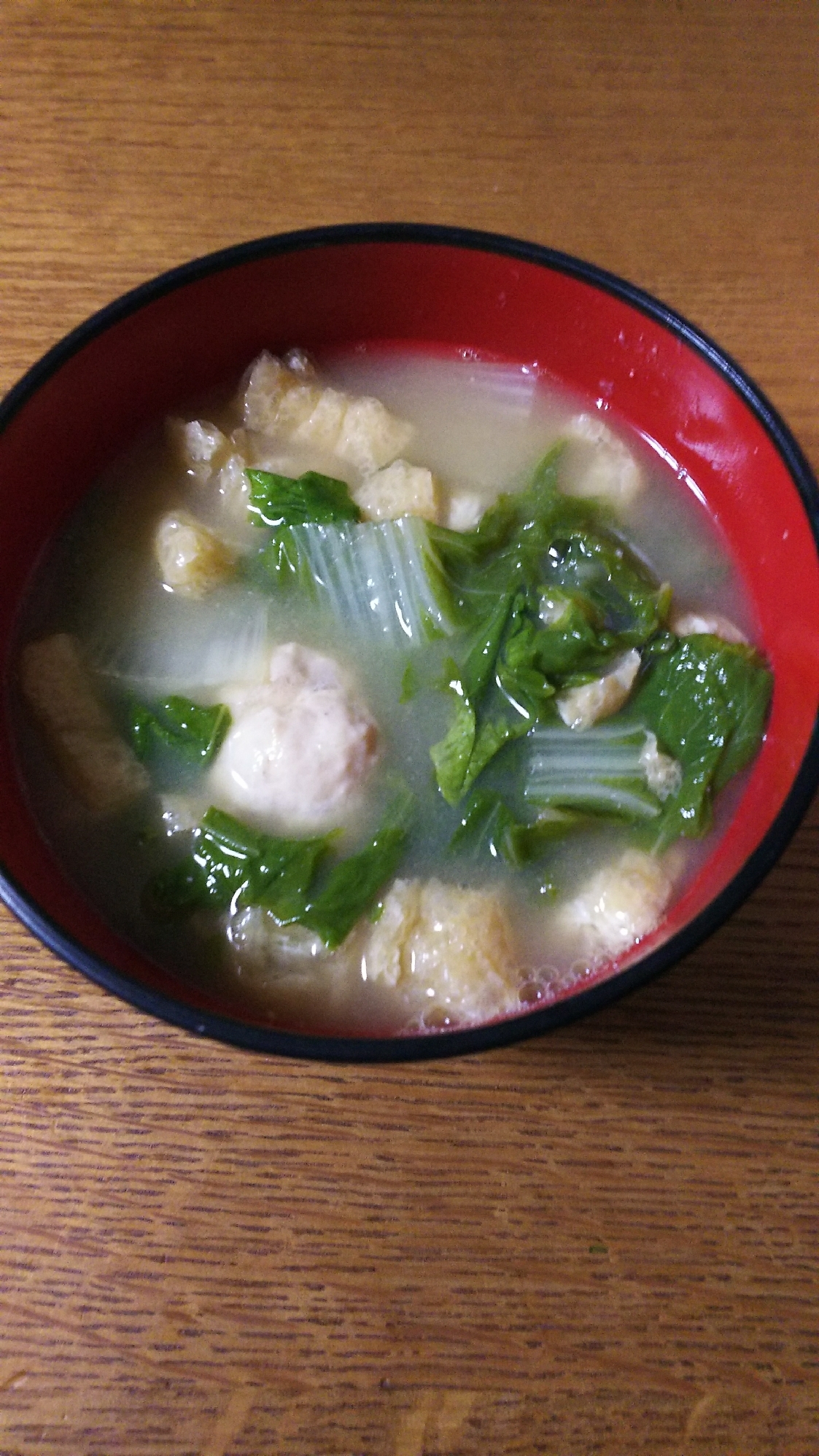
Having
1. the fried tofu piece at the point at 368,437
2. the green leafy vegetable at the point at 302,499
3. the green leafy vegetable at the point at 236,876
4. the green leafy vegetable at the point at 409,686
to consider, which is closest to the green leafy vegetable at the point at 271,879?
the green leafy vegetable at the point at 236,876

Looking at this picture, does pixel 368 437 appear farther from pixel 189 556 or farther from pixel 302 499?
pixel 189 556

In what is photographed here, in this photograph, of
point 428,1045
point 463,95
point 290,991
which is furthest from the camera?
point 463,95

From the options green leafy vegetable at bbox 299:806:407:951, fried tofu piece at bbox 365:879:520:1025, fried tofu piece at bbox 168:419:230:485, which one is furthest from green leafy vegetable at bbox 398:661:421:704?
fried tofu piece at bbox 168:419:230:485

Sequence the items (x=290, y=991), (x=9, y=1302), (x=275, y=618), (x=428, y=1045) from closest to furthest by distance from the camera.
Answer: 1. (x=428, y=1045)
2. (x=9, y=1302)
3. (x=290, y=991)
4. (x=275, y=618)

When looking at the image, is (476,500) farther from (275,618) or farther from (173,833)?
(173,833)

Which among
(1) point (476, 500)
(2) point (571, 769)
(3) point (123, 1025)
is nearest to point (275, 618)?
(1) point (476, 500)

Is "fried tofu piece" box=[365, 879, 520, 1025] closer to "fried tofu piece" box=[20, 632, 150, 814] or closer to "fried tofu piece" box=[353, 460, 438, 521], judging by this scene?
"fried tofu piece" box=[20, 632, 150, 814]
